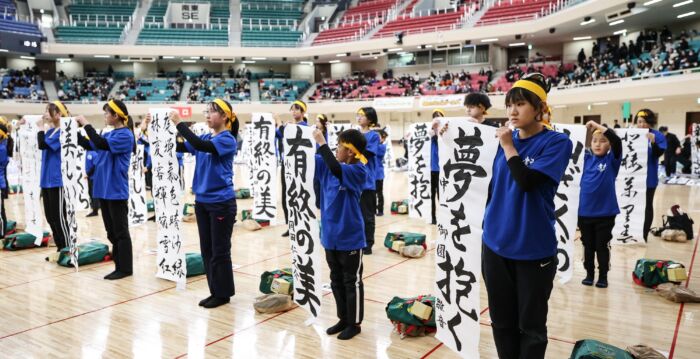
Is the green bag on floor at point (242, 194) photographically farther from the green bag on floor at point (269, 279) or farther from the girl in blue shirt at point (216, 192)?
the girl in blue shirt at point (216, 192)

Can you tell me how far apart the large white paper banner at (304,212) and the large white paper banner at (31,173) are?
457 centimetres

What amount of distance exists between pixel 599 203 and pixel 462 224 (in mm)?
2458

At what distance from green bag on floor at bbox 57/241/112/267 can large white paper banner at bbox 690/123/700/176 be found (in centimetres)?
1516

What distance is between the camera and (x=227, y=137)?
411cm

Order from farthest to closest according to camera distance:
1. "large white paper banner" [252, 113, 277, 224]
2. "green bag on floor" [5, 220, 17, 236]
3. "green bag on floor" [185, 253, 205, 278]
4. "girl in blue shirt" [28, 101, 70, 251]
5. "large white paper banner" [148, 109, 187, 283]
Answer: "large white paper banner" [252, 113, 277, 224], "green bag on floor" [5, 220, 17, 236], "girl in blue shirt" [28, 101, 70, 251], "green bag on floor" [185, 253, 205, 278], "large white paper banner" [148, 109, 187, 283]

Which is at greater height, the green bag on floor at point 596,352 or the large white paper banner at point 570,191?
the large white paper banner at point 570,191

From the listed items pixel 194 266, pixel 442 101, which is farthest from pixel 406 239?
pixel 442 101

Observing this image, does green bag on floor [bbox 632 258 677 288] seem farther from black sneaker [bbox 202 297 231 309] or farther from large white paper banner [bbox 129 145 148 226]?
large white paper banner [bbox 129 145 148 226]

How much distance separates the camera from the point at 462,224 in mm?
2877

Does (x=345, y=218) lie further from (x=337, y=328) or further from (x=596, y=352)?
(x=596, y=352)

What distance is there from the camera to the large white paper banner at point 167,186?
15.4 ft

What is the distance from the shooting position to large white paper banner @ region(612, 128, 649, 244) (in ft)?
20.1

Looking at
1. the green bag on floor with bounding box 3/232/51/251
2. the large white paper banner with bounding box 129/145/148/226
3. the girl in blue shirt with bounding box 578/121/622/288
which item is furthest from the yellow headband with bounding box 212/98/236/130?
the large white paper banner with bounding box 129/145/148/226

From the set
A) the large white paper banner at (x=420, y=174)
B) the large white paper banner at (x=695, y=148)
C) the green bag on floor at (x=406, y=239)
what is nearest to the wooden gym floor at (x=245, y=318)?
the green bag on floor at (x=406, y=239)
